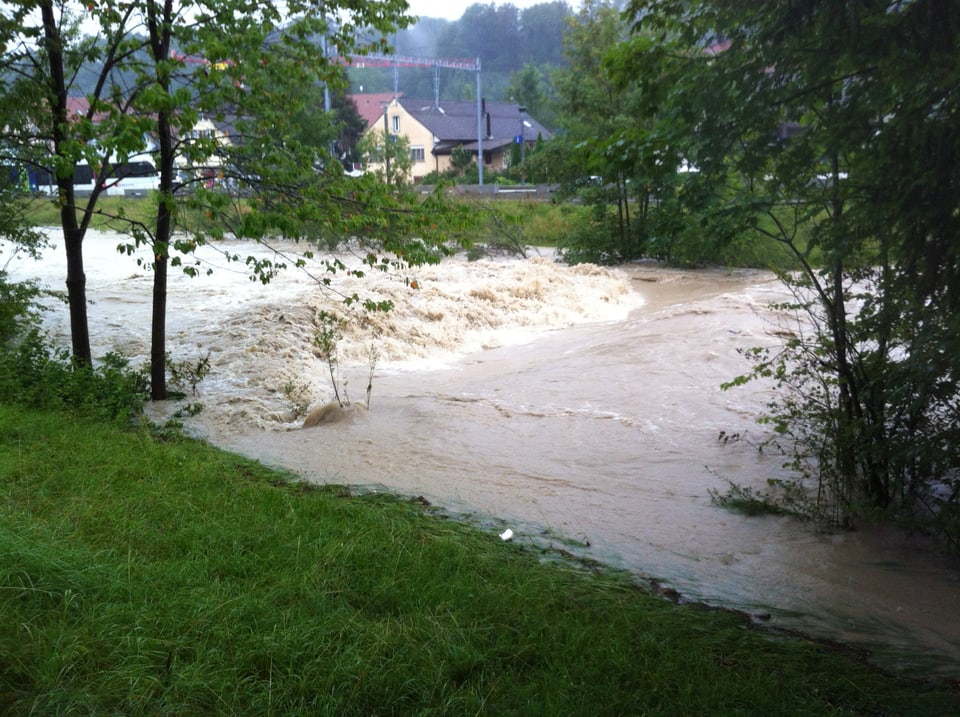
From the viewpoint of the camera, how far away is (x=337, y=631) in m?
3.97

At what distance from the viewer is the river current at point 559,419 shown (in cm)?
618

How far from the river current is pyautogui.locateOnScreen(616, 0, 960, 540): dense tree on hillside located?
1.03 m

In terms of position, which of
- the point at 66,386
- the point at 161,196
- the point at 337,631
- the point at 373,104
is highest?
the point at 373,104

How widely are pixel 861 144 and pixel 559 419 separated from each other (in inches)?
258

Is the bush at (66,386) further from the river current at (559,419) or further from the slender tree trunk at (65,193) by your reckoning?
the river current at (559,419)

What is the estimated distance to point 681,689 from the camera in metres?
3.75

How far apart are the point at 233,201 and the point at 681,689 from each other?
6.65 meters

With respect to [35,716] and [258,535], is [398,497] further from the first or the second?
[35,716]

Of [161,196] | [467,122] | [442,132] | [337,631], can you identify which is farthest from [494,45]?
[337,631]

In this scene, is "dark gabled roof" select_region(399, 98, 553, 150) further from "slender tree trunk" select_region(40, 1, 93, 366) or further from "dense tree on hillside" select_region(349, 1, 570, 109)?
"slender tree trunk" select_region(40, 1, 93, 366)

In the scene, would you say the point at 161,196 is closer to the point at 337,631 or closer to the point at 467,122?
the point at 337,631

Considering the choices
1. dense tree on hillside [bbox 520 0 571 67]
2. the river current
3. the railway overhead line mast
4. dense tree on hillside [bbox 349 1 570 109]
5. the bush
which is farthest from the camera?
dense tree on hillside [bbox 349 1 570 109]

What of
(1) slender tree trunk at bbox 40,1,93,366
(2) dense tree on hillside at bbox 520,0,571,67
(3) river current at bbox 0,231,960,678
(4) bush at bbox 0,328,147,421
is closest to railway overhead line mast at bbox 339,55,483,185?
(2) dense tree on hillside at bbox 520,0,571,67

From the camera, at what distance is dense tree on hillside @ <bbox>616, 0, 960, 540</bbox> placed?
4.51 m
